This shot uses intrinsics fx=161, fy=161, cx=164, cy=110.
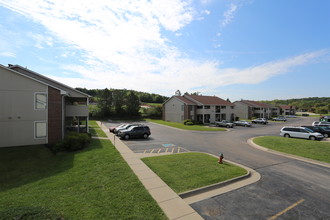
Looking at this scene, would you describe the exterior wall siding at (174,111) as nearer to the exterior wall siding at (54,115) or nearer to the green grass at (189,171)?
the exterior wall siding at (54,115)

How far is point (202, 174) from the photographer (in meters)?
9.15

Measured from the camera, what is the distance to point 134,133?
20.7 metres

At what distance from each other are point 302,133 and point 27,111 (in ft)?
108

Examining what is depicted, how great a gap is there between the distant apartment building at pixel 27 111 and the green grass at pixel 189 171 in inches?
437

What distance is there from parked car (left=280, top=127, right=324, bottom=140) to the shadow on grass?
27420 mm

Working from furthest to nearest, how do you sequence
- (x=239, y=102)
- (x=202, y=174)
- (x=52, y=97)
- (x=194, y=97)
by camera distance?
1. (x=239, y=102)
2. (x=194, y=97)
3. (x=52, y=97)
4. (x=202, y=174)

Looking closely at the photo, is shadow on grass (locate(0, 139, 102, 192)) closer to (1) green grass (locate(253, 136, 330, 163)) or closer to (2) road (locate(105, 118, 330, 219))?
(2) road (locate(105, 118, 330, 219))

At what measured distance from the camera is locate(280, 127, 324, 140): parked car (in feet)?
68.1

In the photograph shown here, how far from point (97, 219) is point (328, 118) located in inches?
2307

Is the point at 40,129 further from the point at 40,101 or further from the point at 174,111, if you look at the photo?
the point at 174,111

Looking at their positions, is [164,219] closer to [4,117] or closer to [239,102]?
[4,117]

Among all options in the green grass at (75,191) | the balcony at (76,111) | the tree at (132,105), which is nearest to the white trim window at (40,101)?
Answer: the balcony at (76,111)

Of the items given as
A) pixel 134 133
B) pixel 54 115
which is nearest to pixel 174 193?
pixel 134 133

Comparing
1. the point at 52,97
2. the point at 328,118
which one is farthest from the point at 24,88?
the point at 328,118
